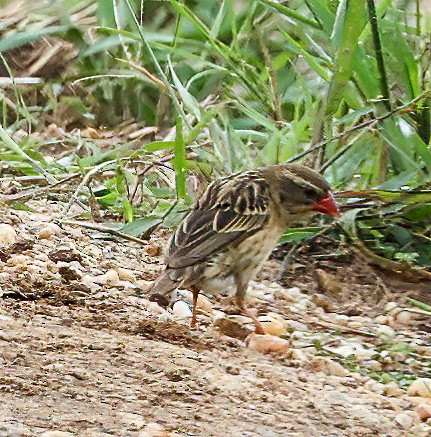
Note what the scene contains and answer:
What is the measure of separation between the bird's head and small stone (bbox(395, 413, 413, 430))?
1.03 meters

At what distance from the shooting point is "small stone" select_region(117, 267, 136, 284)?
359 centimetres

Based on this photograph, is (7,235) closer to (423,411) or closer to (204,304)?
(204,304)

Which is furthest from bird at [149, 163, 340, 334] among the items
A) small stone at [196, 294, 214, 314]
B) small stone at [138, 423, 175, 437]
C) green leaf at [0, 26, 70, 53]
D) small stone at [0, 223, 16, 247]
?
green leaf at [0, 26, 70, 53]

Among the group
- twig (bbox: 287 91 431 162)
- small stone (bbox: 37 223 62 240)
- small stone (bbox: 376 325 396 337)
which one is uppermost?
twig (bbox: 287 91 431 162)

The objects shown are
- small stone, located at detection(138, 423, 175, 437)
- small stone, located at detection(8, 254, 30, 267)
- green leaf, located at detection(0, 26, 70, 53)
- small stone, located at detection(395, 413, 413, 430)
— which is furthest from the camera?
green leaf, located at detection(0, 26, 70, 53)

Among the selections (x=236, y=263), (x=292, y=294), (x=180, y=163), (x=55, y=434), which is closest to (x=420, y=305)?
(x=292, y=294)

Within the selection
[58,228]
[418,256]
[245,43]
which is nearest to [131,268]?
[58,228]

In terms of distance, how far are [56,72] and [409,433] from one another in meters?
4.10

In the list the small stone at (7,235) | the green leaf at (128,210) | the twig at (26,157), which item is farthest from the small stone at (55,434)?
the twig at (26,157)

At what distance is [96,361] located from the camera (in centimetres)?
267

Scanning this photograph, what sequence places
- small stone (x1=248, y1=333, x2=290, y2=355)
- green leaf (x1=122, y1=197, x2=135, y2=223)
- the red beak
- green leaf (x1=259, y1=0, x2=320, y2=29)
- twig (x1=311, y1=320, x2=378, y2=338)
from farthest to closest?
1. green leaf (x1=259, y1=0, x2=320, y2=29)
2. green leaf (x1=122, y1=197, x2=135, y2=223)
3. the red beak
4. twig (x1=311, y1=320, x2=378, y2=338)
5. small stone (x1=248, y1=333, x2=290, y2=355)

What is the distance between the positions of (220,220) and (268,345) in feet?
1.46

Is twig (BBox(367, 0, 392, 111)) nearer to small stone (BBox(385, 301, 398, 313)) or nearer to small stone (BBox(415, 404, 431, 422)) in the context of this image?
small stone (BBox(385, 301, 398, 313))

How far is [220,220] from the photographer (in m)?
3.33
